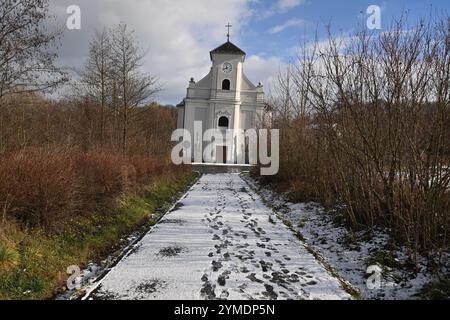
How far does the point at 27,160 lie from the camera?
6707mm

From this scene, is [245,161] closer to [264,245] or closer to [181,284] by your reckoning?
[264,245]

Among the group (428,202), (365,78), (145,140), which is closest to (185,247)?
(428,202)

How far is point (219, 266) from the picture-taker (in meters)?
6.05

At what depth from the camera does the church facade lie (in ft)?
127

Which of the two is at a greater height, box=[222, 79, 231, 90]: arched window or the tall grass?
box=[222, 79, 231, 90]: arched window

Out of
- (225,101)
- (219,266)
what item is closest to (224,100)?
(225,101)

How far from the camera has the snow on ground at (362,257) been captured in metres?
5.35

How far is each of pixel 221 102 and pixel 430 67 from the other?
33310mm

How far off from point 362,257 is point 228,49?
117 ft

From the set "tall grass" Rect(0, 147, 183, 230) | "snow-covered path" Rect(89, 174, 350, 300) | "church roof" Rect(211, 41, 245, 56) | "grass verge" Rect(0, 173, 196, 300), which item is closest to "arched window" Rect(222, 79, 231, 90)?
"church roof" Rect(211, 41, 245, 56)

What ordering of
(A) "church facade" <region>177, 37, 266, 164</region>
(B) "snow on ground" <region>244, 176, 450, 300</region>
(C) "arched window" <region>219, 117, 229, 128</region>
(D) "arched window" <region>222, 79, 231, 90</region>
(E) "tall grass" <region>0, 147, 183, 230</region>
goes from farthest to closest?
(D) "arched window" <region>222, 79, 231, 90</region> < (C) "arched window" <region>219, 117, 229, 128</region> < (A) "church facade" <region>177, 37, 266, 164</region> < (E) "tall grass" <region>0, 147, 183, 230</region> < (B) "snow on ground" <region>244, 176, 450, 300</region>

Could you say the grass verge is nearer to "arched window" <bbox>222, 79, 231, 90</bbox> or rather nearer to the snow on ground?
the snow on ground

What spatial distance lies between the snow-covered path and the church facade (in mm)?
29136

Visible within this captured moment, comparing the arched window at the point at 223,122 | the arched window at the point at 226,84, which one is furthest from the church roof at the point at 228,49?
the arched window at the point at 223,122
